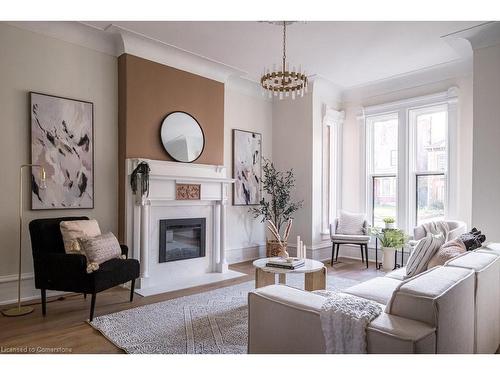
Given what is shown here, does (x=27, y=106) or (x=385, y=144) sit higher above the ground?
(x=27, y=106)

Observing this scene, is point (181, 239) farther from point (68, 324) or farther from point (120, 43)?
point (120, 43)

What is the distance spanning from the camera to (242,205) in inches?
234

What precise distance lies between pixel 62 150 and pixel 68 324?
196cm

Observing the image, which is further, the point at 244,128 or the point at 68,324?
the point at 244,128

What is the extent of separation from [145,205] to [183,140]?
3.58ft

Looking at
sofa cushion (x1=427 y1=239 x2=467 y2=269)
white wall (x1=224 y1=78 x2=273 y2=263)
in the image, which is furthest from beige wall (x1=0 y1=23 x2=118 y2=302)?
sofa cushion (x1=427 y1=239 x2=467 y2=269)

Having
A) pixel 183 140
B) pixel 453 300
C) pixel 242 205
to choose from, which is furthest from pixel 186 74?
pixel 453 300

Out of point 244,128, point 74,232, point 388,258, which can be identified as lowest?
point 388,258

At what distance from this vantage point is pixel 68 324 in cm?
305

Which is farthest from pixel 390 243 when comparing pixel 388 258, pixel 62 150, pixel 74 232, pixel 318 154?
pixel 62 150

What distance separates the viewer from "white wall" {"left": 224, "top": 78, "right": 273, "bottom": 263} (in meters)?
5.77

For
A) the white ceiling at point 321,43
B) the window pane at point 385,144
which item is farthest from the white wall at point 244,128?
the window pane at point 385,144

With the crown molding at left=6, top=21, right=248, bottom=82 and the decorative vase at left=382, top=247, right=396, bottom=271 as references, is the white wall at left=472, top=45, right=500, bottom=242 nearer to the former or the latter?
the decorative vase at left=382, top=247, right=396, bottom=271
